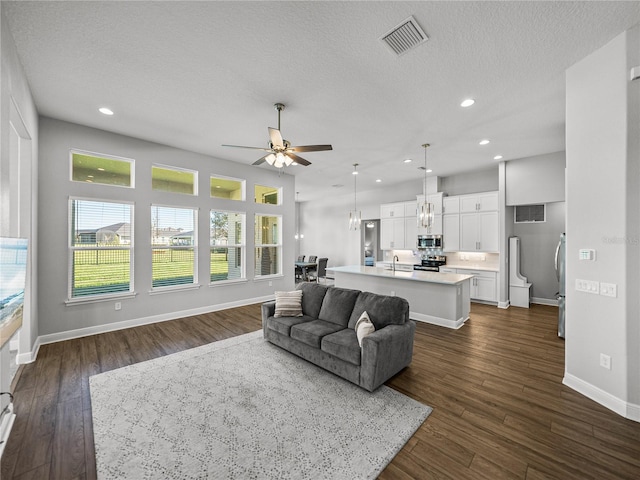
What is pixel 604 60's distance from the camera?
2506 mm

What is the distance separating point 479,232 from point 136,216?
7410 millimetres

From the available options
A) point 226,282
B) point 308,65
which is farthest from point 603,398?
point 226,282

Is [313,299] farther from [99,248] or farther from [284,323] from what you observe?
[99,248]

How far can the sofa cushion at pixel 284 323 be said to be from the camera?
3602mm

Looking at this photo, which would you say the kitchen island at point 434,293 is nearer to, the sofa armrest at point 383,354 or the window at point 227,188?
the sofa armrest at point 383,354

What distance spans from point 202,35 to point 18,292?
2.52 metres

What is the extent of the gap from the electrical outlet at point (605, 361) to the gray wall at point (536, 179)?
160 inches

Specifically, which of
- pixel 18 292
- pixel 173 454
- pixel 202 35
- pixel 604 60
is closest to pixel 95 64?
pixel 202 35

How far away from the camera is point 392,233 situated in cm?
834

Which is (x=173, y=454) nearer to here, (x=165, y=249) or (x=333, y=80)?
(x=333, y=80)

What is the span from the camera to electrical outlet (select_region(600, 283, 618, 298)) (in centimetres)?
244

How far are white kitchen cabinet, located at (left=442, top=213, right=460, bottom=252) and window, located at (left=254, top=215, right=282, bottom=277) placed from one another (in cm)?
438

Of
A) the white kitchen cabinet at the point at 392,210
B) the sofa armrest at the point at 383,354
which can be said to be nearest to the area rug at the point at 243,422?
the sofa armrest at the point at 383,354

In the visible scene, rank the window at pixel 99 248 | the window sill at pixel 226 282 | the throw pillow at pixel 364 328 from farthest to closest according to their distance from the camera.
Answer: the window sill at pixel 226 282, the window at pixel 99 248, the throw pillow at pixel 364 328
